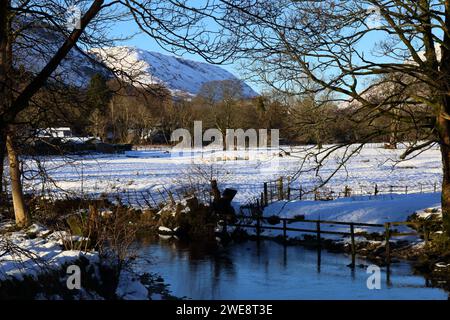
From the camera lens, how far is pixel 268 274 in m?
16.2

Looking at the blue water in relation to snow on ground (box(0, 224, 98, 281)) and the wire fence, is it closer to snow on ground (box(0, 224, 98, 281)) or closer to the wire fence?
snow on ground (box(0, 224, 98, 281))

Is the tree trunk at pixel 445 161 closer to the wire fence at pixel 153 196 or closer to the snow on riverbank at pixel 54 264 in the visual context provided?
the snow on riverbank at pixel 54 264

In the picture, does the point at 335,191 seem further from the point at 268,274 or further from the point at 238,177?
the point at 268,274

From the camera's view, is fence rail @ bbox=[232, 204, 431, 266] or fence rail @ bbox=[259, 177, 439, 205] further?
fence rail @ bbox=[259, 177, 439, 205]

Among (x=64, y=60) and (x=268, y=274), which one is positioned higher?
(x=64, y=60)

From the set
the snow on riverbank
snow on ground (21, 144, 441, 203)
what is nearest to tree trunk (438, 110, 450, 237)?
the snow on riverbank

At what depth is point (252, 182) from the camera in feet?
118

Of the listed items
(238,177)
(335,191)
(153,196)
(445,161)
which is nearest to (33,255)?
(445,161)

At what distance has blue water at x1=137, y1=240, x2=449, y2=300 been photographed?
13566 mm

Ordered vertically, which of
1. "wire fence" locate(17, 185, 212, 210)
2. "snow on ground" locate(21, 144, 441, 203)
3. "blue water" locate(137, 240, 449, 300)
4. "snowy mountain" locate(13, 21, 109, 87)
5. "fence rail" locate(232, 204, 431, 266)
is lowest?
"blue water" locate(137, 240, 449, 300)

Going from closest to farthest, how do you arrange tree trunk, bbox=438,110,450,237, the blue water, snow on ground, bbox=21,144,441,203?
the blue water
tree trunk, bbox=438,110,450,237
snow on ground, bbox=21,144,441,203

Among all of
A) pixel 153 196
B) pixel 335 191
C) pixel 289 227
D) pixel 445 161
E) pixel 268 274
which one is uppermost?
pixel 445 161

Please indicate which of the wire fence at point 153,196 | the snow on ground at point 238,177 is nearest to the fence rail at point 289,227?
the wire fence at point 153,196
